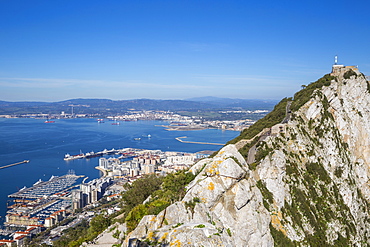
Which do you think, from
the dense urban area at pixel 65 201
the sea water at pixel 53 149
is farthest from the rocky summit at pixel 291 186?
the sea water at pixel 53 149

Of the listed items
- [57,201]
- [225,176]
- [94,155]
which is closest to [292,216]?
[225,176]

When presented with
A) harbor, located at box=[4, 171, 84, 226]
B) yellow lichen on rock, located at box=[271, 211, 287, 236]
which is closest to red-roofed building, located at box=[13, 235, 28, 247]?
harbor, located at box=[4, 171, 84, 226]

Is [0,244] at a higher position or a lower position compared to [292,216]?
lower

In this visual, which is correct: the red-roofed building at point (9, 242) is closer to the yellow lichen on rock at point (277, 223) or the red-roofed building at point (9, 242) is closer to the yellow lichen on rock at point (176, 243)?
the yellow lichen on rock at point (277, 223)

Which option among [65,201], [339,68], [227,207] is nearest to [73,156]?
[65,201]

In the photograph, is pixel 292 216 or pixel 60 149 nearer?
pixel 292 216

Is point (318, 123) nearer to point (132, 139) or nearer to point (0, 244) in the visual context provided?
point (0, 244)

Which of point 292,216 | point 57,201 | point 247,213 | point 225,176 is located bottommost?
point 57,201

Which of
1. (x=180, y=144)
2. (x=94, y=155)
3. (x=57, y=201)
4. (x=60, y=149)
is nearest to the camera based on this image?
(x=57, y=201)
